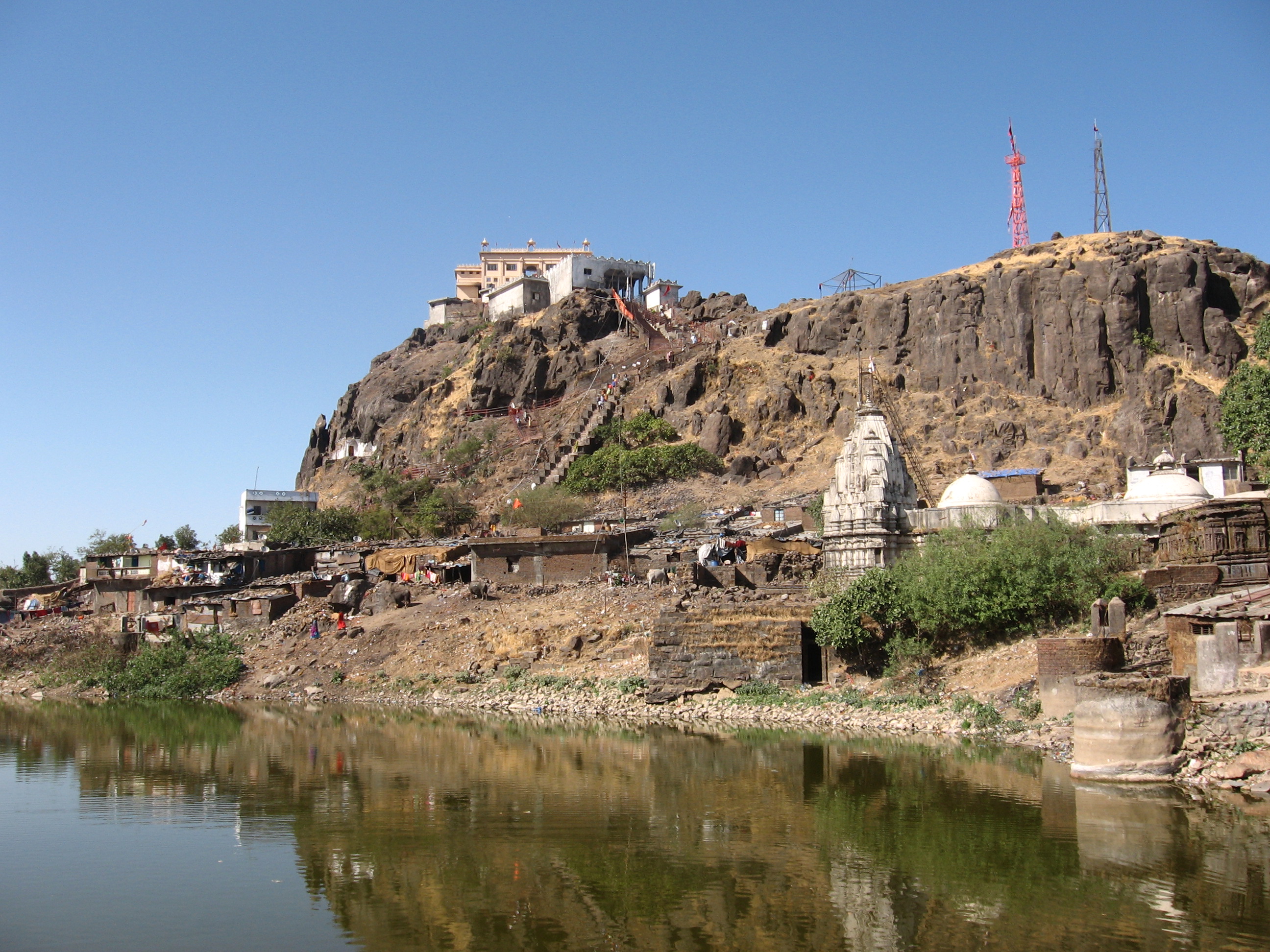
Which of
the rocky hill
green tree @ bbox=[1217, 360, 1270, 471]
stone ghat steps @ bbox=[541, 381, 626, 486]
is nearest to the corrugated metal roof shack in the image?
the rocky hill

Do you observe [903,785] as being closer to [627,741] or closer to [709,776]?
[709,776]

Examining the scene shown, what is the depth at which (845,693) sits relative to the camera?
2745 cm

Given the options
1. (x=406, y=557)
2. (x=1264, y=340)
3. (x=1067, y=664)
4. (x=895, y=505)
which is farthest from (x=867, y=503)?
(x=406, y=557)

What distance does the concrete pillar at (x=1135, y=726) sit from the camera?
17.3 meters

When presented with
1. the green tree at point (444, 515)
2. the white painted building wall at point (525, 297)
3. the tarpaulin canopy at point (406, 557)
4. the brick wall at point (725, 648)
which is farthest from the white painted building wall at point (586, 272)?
the brick wall at point (725, 648)

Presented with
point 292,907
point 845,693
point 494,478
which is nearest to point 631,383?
point 494,478

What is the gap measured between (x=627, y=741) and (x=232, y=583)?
1262 inches

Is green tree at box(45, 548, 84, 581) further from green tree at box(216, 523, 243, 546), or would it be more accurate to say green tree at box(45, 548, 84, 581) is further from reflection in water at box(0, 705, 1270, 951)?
reflection in water at box(0, 705, 1270, 951)

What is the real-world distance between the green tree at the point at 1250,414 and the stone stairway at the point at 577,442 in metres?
35.7

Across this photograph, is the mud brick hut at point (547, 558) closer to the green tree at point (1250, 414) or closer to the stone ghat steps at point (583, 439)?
the green tree at point (1250, 414)

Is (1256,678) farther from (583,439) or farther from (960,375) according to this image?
(583,439)

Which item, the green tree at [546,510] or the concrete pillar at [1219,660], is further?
the green tree at [546,510]

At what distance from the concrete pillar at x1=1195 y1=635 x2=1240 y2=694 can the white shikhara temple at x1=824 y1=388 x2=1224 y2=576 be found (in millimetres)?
13367

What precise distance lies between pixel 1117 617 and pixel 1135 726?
7078 millimetres
